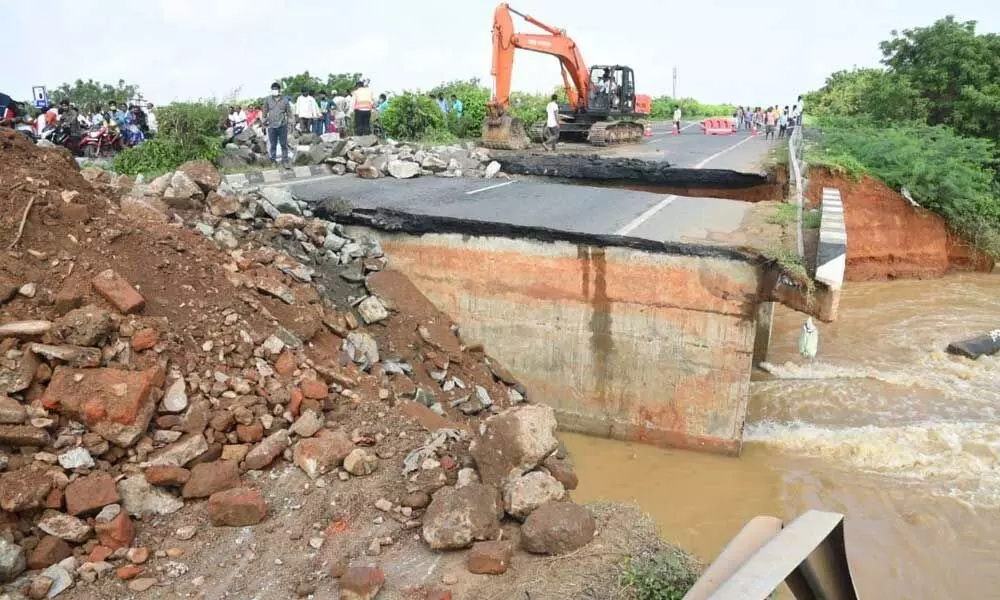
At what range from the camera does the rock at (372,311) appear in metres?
8.37

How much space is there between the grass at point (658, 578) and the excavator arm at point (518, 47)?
13823 mm

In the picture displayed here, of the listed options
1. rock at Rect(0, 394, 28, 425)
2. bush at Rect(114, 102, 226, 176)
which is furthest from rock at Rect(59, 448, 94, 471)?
bush at Rect(114, 102, 226, 176)

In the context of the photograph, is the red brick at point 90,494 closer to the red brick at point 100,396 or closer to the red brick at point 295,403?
the red brick at point 100,396

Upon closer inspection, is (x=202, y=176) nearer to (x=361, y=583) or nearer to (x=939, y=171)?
(x=361, y=583)

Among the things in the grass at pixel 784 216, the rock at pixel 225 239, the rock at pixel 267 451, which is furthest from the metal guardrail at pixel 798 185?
the rock at pixel 225 239

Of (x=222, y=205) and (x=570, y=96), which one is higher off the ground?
(x=570, y=96)

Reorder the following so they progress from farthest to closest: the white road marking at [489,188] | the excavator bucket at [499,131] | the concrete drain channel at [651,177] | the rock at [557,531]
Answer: the excavator bucket at [499,131] < the concrete drain channel at [651,177] < the white road marking at [489,188] < the rock at [557,531]

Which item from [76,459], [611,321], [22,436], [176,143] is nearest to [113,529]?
[76,459]

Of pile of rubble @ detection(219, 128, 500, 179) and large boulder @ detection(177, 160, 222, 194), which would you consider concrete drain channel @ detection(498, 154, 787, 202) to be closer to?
pile of rubble @ detection(219, 128, 500, 179)

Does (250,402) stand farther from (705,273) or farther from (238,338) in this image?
(705,273)

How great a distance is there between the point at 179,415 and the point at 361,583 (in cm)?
211

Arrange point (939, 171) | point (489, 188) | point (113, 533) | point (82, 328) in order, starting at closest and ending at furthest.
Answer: point (113, 533) < point (82, 328) < point (489, 188) < point (939, 171)

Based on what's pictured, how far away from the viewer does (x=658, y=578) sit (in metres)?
3.87

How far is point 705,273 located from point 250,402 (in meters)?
4.73
